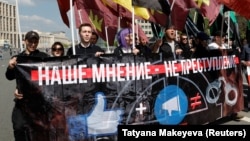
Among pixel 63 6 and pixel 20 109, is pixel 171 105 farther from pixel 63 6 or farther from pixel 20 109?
pixel 63 6

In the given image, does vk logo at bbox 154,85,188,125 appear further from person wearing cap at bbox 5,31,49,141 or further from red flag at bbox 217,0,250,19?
red flag at bbox 217,0,250,19

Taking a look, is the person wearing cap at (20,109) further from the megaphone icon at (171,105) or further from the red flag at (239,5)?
the red flag at (239,5)

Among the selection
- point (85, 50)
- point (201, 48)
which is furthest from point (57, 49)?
point (201, 48)

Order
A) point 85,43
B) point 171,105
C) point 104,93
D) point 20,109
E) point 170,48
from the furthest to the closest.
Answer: point 170,48 < point 171,105 < point 85,43 < point 104,93 < point 20,109

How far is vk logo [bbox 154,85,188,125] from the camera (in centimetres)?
590

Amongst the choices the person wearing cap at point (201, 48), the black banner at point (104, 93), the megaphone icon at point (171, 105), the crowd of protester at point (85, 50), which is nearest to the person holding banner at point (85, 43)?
the crowd of protester at point (85, 50)

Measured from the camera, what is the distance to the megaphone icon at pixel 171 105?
599 cm

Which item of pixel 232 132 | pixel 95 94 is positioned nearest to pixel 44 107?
pixel 95 94

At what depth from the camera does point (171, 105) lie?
20.0ft

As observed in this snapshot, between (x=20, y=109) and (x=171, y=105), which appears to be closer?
(x=20, y=109)

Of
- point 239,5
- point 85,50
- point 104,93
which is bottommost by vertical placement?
point 104,93

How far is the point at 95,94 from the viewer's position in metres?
5.14

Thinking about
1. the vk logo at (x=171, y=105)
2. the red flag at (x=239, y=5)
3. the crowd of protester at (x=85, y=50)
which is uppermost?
the red flag at (x=239, y=5)

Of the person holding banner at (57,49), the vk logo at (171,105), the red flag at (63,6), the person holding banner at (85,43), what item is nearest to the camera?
the person holding banner at (85,43)
